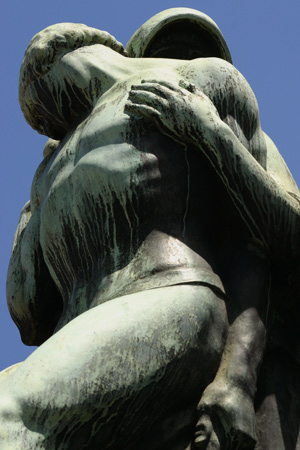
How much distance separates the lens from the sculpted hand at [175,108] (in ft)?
24.6

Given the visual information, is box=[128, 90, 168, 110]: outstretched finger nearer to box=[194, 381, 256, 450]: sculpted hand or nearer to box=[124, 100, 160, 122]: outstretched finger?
box=[124, 100, 160, 122]: outstretched finger

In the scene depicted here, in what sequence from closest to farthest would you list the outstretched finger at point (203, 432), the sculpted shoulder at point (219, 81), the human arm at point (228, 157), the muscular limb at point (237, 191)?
the outstretched finger at point (203, 432), the muscular limb at point (237, 191), the human arm at point (228, 157), the sculpted shoulder at point (219, 81)

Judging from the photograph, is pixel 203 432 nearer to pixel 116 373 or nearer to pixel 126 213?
pixel 116 373

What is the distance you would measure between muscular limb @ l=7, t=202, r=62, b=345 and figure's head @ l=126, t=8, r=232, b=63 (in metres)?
1.15

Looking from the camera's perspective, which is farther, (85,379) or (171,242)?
(171,242)

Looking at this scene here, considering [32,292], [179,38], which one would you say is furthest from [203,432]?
[179,38]

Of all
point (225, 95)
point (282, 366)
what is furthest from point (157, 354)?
point (225, 95)

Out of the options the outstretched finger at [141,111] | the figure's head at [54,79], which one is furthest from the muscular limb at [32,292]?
the outstretched finger at [141,111]

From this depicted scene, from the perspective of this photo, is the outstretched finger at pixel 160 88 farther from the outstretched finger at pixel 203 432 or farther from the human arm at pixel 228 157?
the outstretched finger at pixel 203 432

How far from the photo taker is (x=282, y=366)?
7.68 meters

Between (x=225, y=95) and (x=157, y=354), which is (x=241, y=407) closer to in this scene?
(x=157, y=354)

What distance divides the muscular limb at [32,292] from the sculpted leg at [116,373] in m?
0.99

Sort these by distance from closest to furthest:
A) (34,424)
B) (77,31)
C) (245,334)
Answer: (34,424) < (245,334) < (77,31)

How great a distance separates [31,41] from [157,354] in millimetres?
1997
